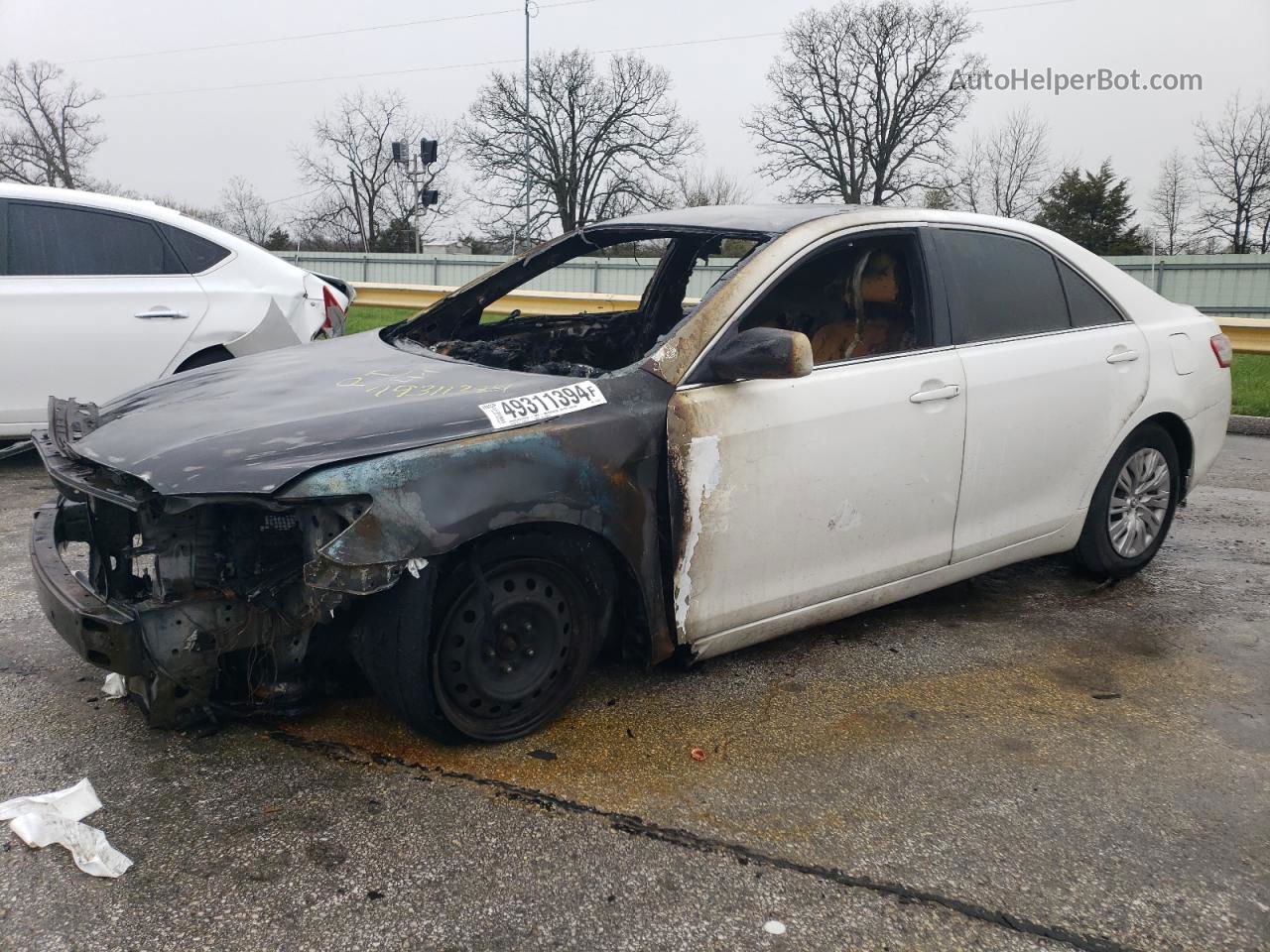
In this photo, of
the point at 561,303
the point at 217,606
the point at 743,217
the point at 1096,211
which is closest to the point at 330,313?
the point at 743,217

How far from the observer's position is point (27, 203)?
20.3 feet

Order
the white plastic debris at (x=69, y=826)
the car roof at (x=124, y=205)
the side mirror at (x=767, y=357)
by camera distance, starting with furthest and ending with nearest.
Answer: the car roof at (x=124, y=205)
the side mirror at (x=767, y=357)
the white plastic debris at (x=69, y=826)

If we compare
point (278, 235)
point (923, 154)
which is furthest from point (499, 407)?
point (278, 235)

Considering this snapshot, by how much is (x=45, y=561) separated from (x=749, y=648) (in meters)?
2.28

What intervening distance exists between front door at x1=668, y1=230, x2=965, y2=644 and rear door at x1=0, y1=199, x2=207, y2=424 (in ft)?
13.6

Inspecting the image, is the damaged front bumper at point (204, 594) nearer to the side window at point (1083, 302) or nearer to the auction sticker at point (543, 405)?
the auction sticker at point (543, 405)

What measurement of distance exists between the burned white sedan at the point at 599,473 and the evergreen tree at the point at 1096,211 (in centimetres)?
3670

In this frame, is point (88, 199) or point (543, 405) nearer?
point (543, 405)

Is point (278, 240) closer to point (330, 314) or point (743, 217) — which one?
point (330, 314)

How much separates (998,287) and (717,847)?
245 centimetres

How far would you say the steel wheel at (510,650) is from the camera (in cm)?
286

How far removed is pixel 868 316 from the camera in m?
3.89

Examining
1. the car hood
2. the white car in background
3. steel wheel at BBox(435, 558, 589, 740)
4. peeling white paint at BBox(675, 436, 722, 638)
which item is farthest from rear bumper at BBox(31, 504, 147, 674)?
the white car in background

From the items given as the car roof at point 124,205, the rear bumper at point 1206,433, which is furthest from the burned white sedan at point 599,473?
the car roof at point 124,205
